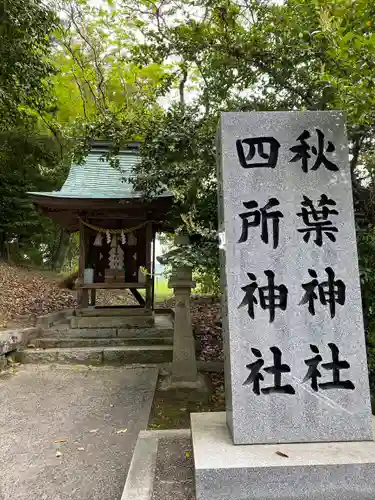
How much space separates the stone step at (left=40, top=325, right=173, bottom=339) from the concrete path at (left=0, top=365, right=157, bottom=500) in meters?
1.14

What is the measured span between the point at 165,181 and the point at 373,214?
2.76 metres

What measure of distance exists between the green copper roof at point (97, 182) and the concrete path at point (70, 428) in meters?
3.46

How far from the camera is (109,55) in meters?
11.5

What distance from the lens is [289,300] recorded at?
273cm

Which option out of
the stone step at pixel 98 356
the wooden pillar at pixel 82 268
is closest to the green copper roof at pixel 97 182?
the wooden pillar at pixel 82 268

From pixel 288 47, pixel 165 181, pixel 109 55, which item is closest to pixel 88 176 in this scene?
pixel 165 181

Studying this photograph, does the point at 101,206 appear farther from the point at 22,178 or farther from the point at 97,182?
the point at 22,178

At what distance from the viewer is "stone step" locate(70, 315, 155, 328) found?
7.81 meters

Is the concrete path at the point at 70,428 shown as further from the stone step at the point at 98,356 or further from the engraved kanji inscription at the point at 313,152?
the engraved kanji inscription at the point at 313,152

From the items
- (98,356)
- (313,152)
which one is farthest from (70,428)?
(313,152)

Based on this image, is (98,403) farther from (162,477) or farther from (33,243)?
(33,243)

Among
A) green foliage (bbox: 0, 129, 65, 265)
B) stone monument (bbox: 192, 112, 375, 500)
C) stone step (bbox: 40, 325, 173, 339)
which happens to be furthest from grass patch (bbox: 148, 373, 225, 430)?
green foliage (bbox: 0, 129, 65, 265)

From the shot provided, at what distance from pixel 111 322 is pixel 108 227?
7.37ft

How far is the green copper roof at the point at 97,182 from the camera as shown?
7.57m
